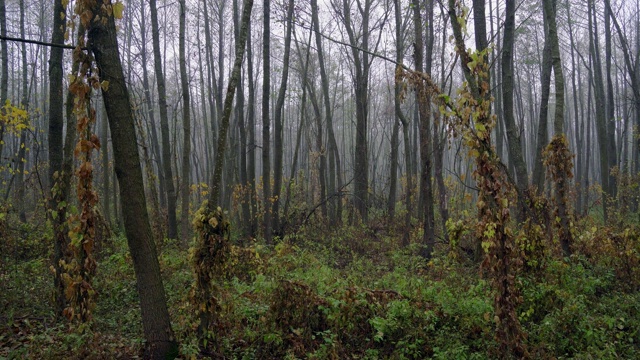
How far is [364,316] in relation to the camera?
546cm

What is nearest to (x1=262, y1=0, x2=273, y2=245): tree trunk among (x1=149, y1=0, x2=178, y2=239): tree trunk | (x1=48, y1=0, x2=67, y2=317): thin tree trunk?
(x1=149, y1=0, x2=178, y2=239): tree trunk

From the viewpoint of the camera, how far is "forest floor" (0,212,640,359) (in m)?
4.67

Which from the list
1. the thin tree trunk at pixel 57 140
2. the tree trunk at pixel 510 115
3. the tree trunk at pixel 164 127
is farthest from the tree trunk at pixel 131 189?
the tree trunk at pixel 164 127

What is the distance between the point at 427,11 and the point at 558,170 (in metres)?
7.11

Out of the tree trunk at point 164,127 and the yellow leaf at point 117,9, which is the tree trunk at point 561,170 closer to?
the yellow leaf at point 117,9

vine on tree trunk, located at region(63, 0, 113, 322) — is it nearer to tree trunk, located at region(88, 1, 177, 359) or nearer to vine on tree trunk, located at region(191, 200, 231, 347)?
tree trunk, located at region(88, 1, 177, 359)

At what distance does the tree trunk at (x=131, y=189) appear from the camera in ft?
12.5

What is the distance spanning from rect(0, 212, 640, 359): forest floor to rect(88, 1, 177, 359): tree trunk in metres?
0.33

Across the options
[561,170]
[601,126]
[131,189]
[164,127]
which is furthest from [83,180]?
[601,126]

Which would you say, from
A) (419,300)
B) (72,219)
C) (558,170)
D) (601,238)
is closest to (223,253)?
(72,219)

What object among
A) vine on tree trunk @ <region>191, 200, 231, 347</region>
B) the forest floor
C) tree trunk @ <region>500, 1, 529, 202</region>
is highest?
tree trunk @ <region>500, 1, 529, 202</region>

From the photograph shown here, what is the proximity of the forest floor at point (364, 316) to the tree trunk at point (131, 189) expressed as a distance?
1.10 feet

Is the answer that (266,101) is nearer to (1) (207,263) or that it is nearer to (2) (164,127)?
(2) (164,127)

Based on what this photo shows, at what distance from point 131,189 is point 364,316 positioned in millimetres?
3175
